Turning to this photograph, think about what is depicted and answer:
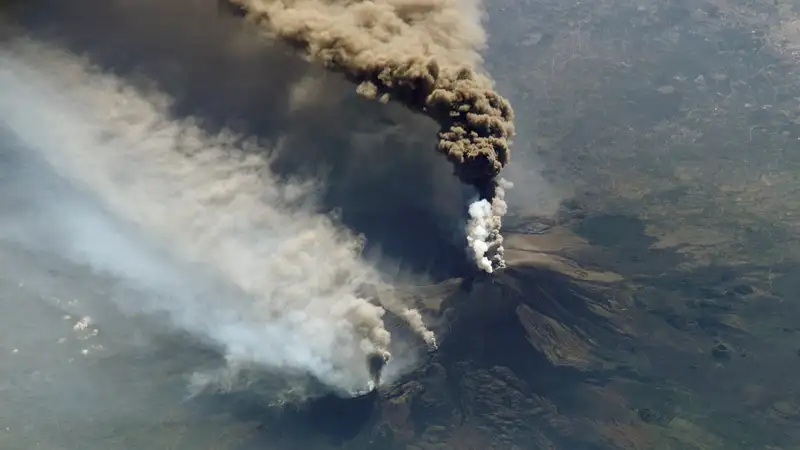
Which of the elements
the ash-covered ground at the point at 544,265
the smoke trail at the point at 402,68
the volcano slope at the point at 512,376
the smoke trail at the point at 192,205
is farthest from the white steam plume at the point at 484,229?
the smoke trail at the point at 192,205

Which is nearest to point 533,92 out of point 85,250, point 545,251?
point 545,251

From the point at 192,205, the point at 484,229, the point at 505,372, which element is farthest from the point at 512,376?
the point at 192,205

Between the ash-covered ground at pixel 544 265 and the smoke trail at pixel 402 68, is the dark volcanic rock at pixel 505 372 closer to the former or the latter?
the ash-covered ground at pixel 544 265

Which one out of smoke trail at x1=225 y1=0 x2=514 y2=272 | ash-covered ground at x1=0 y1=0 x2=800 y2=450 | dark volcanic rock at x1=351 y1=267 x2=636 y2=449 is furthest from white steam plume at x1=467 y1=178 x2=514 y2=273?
dark volcanic rock at x1=351 y1=267 x2=636 y2=449

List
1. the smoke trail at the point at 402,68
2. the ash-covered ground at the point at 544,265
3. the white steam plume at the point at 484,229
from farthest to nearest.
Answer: the ash-covered ground at the point at 544,265, the white steam plume at the point at 484,229, the smoke trail at the point at 402,68

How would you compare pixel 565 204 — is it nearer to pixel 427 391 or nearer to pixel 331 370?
pixel 427 391
